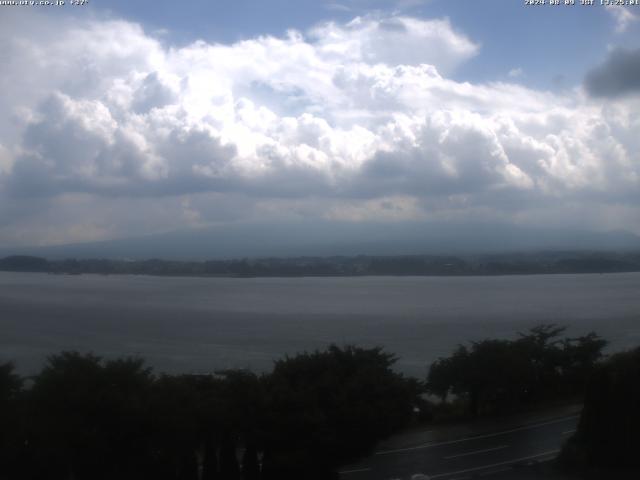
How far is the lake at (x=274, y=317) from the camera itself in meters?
23.8

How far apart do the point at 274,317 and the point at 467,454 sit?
85.0 ft

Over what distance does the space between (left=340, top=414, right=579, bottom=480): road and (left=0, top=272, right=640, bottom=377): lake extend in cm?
941

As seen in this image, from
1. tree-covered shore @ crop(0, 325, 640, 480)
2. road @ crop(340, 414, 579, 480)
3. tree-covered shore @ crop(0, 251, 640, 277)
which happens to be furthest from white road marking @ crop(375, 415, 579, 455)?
tree-covered shore @ crop(0, 251, 640, 277)

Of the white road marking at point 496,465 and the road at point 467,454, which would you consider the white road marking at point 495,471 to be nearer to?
the road at point 467,454

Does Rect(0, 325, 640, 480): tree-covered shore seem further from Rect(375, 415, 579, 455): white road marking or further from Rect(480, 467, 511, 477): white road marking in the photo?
Rect(375, 415, 579, 455): white road marking

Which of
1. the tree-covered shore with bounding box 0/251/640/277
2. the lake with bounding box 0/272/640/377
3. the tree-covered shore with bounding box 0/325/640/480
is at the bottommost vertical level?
the lake with bounding box 0/272/640/377

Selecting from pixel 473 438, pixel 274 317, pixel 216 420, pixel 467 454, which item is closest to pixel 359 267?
pixel 274 317

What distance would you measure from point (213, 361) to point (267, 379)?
1355 centimetres

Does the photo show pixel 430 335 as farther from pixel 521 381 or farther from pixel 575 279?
pixel 575 279

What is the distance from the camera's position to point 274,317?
34.5 meters

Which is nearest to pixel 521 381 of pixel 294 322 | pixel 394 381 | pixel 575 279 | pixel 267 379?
pixel 394 381

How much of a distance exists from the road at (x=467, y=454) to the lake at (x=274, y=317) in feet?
30.9

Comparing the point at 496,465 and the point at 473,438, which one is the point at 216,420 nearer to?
the point at 496,465

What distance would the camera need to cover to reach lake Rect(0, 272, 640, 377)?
23844 millimetres
